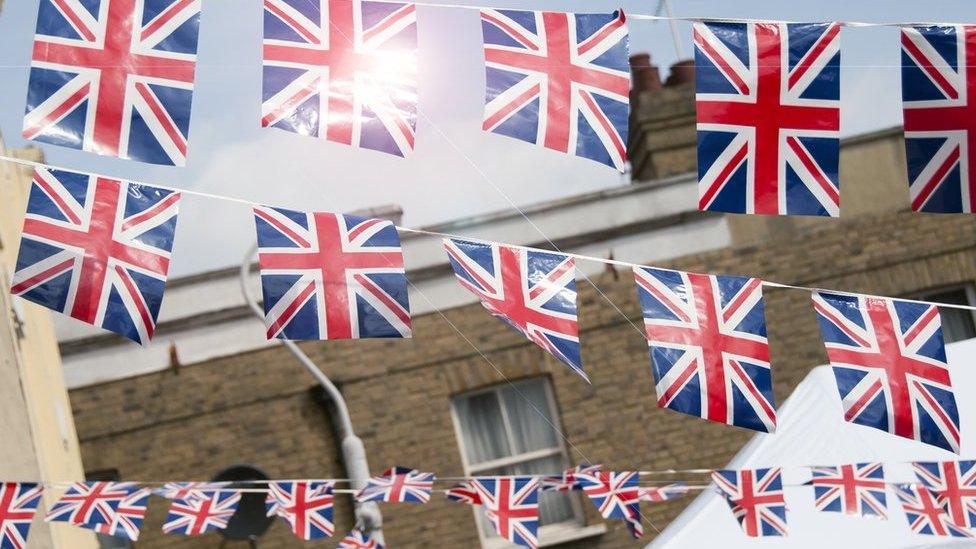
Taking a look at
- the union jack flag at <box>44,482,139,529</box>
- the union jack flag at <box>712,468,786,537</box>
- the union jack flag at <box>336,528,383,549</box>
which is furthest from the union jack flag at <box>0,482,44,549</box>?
the union jack flag at <box>712,468,786,537</box>

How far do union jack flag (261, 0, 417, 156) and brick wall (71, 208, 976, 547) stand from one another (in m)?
6.16

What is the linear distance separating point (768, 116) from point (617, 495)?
11.1ft

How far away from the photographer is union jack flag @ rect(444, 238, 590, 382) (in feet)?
19.9

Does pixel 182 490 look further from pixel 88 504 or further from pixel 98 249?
pixel 98 249

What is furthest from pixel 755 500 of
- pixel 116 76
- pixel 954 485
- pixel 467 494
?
pixel 116 76

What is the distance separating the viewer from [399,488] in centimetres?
870

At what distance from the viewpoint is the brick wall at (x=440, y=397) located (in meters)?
11.6

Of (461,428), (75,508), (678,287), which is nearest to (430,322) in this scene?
(461,428)

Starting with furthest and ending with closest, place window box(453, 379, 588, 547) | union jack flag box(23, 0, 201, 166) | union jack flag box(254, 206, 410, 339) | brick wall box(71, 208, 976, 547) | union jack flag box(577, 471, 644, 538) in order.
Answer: window box(453, 379, 588, 547) < brick wall box(71, 208, 976, 547) < union jack flag box(577, 471, 644, 538) < union jack flag box(254, 206, 410, 339) < union jack flag box(23, 0, 201, 166)

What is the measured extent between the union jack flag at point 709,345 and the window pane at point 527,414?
18.3 feet

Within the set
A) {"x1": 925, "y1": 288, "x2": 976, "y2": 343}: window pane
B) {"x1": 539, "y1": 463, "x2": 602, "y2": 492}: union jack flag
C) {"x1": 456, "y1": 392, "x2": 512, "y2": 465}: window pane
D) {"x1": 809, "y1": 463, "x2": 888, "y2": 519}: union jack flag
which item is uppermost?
{"x1": 925, "y1": 288, "x2": 976, "y2": 343}: window pane

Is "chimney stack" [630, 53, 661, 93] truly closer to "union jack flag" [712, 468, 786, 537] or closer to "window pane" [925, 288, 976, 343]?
"window pane" [925, 288, 976, 343]

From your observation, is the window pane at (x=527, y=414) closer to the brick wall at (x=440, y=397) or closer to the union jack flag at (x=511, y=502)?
the brick wall at (x=440, y=397)

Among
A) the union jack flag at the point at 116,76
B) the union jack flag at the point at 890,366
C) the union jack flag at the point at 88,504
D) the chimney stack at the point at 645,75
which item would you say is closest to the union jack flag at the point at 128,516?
the union jack flag at the point at 88,504
